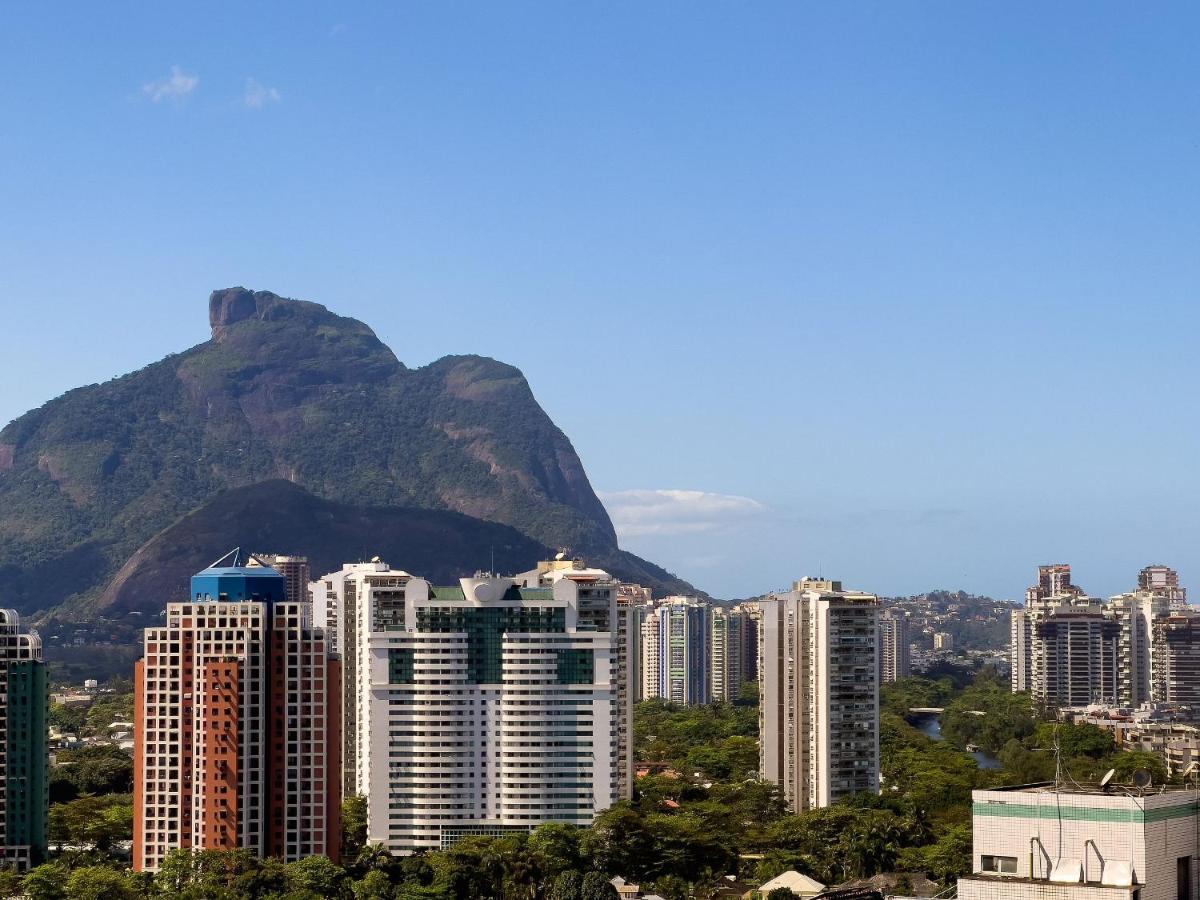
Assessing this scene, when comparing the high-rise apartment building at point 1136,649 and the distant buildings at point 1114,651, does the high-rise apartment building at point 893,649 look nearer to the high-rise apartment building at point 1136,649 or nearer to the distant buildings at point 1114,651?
the distant buildings at point 1114,651

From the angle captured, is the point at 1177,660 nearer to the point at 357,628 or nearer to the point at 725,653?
the point at 725,653

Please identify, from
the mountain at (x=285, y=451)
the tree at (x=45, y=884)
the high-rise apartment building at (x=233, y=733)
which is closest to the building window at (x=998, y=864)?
the high-rise apartment building at (x=233, y=733)

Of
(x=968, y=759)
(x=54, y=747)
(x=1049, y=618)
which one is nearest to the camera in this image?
(x=968, y=759)

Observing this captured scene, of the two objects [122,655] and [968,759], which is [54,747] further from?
[122,655]

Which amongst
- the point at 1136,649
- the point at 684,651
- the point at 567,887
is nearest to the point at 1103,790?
the point at 567,887

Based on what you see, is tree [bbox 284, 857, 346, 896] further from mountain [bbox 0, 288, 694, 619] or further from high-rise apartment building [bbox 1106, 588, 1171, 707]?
mountain [bbox 0, 288, 694, 619]

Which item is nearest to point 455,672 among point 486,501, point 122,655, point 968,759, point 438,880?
point 438,880
